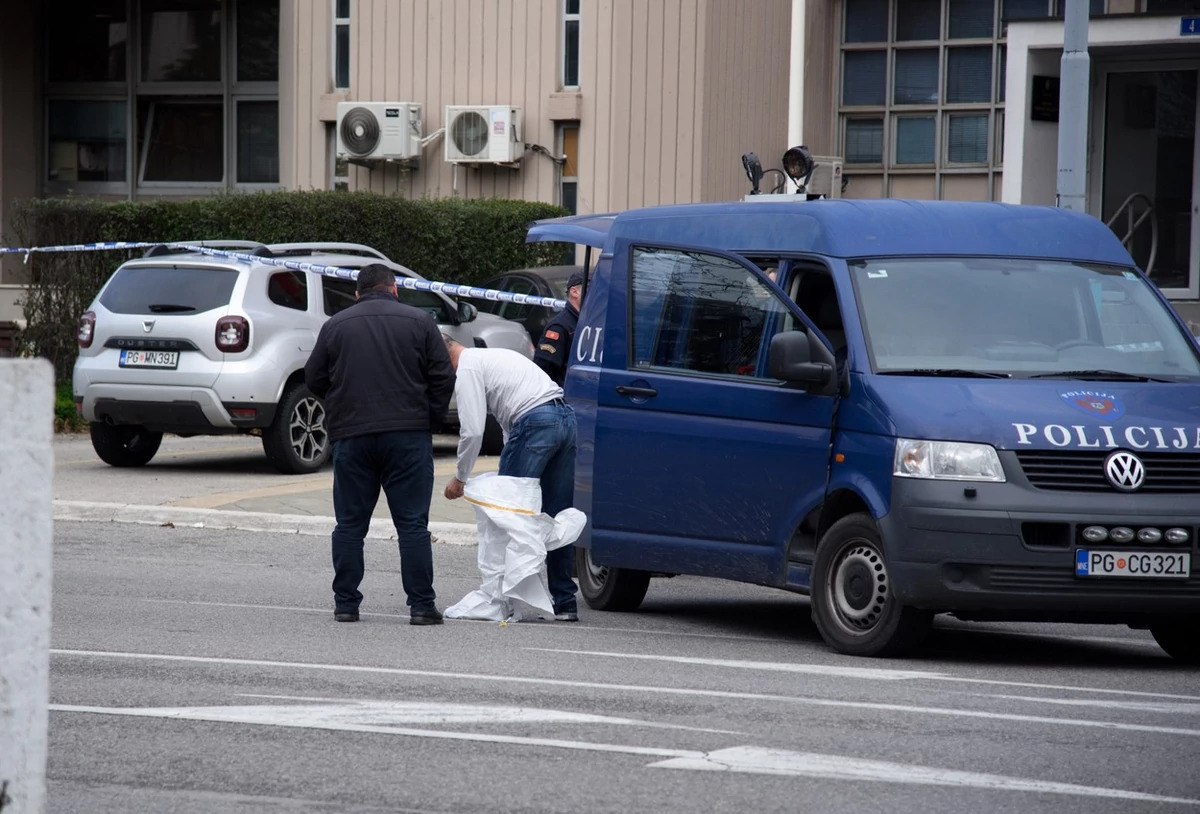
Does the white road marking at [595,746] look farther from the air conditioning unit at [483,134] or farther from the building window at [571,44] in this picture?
the building window at [571,44]

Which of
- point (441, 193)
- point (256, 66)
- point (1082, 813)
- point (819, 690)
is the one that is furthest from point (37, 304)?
point (1082, 813)

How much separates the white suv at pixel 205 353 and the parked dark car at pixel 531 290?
3392 mm

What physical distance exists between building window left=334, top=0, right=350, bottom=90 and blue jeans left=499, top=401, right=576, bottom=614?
17027 mm

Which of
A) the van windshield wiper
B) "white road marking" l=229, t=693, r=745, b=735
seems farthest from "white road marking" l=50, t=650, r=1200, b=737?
the van windshield wiper

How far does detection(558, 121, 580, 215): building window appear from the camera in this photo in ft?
80.7

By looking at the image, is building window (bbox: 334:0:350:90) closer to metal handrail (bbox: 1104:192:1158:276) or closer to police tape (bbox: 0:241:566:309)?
police tape (bbox: 0:241:566:309)

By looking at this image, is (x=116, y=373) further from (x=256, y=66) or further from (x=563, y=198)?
(x=256, y=66)

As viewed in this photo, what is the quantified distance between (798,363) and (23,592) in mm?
5045

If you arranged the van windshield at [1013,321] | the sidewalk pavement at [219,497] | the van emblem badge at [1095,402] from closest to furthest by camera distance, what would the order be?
the van emblem badge at [1095,402], the van windshield at [1013,321], the sidewalk pavement at [219,497]

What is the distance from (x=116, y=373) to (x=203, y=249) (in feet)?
5.60

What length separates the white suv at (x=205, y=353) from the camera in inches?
616

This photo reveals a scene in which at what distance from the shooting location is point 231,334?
15.6 metres

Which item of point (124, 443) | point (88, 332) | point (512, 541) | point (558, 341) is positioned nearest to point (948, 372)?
point (512, 541)

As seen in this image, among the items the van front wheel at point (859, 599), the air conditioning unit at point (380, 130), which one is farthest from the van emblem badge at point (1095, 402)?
the air conditioning unit at point (380, 130)
